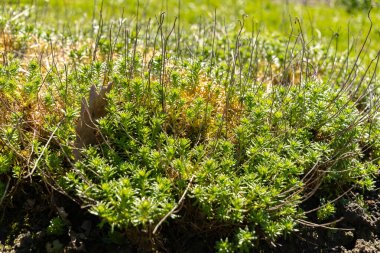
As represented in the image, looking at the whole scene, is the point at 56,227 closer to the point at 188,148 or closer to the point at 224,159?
the point at 188,148

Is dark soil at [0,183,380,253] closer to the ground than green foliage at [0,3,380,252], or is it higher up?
closer to the ground

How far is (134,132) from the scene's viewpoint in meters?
3.72

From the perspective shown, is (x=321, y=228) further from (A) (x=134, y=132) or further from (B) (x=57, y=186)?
(B) (x=57, y=186)

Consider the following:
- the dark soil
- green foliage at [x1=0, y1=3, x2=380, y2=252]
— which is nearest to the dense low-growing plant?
green foliage at [x1=0, y1=3, x2=380, y2=252]

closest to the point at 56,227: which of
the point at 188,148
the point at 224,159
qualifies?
the point at 188,148

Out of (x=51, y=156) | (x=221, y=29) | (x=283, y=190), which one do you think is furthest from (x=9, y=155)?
(x=221, y=29)

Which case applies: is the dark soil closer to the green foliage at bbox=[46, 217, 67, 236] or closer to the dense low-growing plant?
the green foliage at bbox=[46, 217, 67, 236]

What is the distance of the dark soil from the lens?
11.3 feet

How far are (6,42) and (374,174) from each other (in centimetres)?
337

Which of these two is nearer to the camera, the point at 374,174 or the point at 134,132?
the point at 134,132

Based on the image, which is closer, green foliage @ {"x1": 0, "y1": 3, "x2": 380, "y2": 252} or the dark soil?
green foliage @ {"x1": 0, "y1": 3, "x2": 380, "y2": 252}

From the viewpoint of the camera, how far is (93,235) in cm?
348

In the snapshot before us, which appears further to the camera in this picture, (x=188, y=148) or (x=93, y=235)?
(x=188, y=148)

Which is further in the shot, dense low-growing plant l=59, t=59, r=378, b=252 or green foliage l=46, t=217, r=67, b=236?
green foliage l=46, t=217, r=67, b=236
